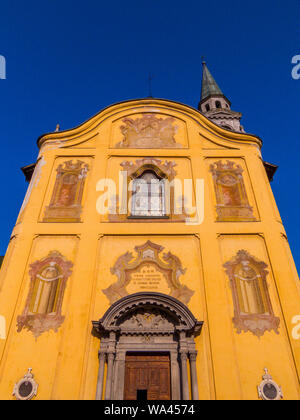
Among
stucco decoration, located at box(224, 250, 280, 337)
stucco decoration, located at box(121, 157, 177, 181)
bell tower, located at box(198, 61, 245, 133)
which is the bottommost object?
stucco decoration, located at box(224, 250, 280, 337)

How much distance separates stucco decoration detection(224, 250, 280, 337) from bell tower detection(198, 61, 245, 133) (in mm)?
18108

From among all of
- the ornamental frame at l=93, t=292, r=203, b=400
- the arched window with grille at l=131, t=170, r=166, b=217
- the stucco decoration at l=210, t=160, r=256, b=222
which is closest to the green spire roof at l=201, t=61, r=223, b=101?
the stucco decoration at l=210, t=160, r=256, b=222

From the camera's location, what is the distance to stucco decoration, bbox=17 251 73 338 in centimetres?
830

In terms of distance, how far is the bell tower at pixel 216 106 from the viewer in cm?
2688

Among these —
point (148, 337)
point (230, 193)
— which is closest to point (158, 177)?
point (230, 193)

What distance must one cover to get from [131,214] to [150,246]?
1.54m

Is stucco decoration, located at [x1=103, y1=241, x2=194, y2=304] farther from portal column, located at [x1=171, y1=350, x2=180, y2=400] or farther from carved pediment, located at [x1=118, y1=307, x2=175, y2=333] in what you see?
portal column, located at [x1=171, y1=350, x2=180, y2=400]

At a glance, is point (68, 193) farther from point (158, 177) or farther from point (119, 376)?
point (119, 376)

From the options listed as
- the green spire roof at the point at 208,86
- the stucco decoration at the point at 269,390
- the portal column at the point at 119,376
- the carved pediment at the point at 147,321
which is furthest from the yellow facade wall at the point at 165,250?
the green spire roof at the point at 208,86

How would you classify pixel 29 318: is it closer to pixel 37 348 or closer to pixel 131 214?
pixel 37 348

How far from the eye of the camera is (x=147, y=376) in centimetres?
767

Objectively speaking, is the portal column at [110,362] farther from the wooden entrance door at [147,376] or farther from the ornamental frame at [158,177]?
the ornamental frame at [158,177]

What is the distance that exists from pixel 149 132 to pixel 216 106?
18326 millimetres

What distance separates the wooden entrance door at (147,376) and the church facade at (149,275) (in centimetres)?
3
